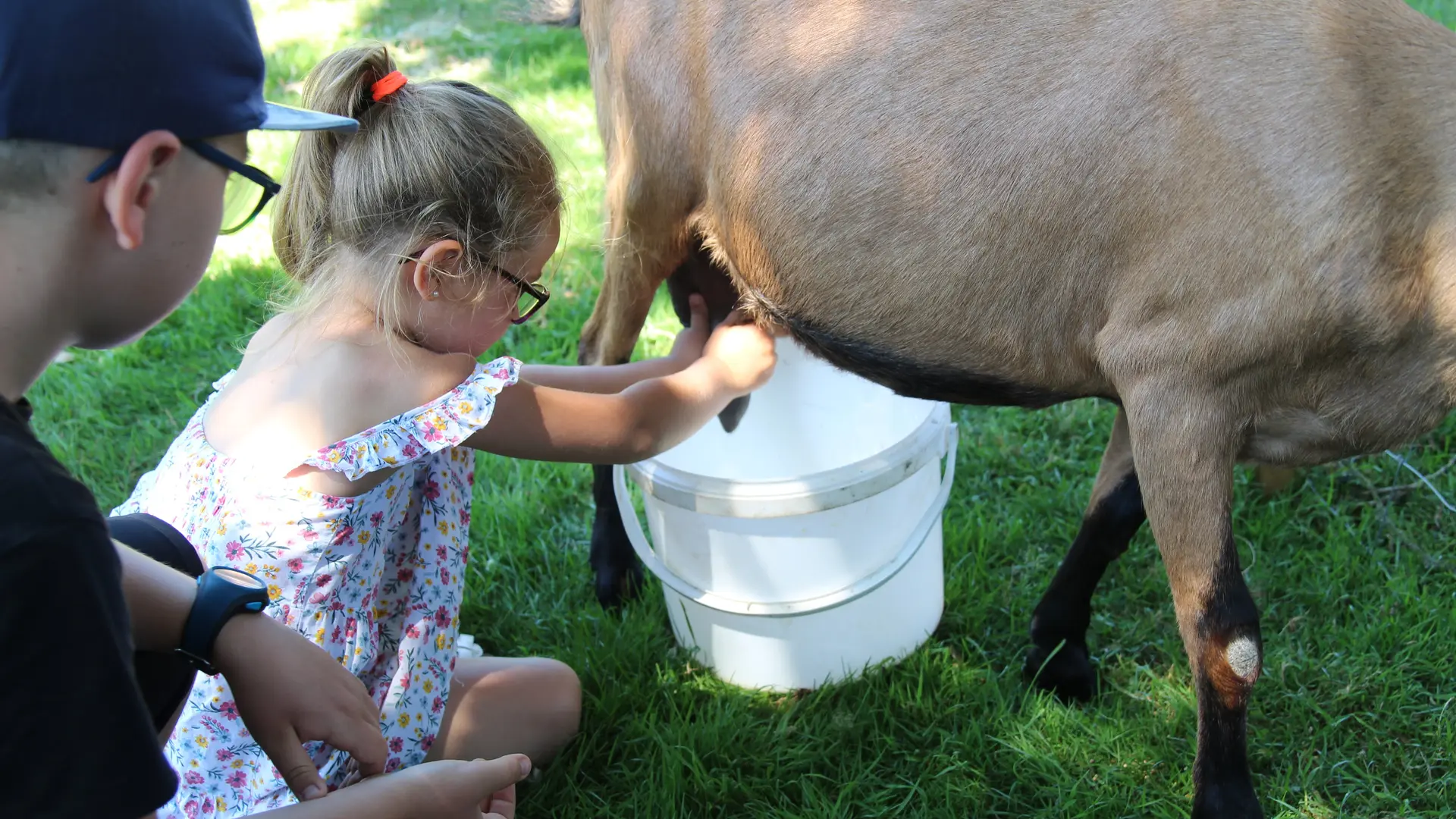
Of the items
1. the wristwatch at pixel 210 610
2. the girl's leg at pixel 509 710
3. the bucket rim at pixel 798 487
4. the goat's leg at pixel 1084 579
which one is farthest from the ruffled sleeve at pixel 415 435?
the goat's leg at pixel 1084 579

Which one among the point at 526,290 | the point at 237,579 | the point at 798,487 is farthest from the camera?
the point at 798,487

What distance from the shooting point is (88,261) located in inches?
40.1

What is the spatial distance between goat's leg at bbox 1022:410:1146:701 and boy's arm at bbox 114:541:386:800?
146 cm

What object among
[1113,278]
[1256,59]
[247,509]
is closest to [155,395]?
[247,509]

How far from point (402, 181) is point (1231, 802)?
5.32 ft

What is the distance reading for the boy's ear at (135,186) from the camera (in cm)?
99

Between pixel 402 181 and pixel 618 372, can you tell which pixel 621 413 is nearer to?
pixel 618 372

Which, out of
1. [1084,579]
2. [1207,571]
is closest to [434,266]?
[1207,571]

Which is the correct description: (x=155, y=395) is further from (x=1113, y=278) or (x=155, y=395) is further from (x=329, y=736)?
(x=1113, y=278)

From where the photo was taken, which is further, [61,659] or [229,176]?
[229,176]

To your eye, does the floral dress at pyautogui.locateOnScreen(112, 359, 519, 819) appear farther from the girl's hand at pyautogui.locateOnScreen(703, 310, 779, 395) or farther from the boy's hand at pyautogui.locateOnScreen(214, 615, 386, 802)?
the girl's hand at pyautogui.locateOnScreen(703, 310, 779, 395)

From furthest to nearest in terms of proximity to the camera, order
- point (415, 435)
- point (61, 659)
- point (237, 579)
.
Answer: point (415, 435), point (237, 579), point (61, 659)

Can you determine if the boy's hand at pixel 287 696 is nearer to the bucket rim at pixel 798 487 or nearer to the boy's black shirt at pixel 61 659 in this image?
the boy's black shirt at pixel 61 659

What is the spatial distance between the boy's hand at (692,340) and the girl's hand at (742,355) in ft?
0.16
